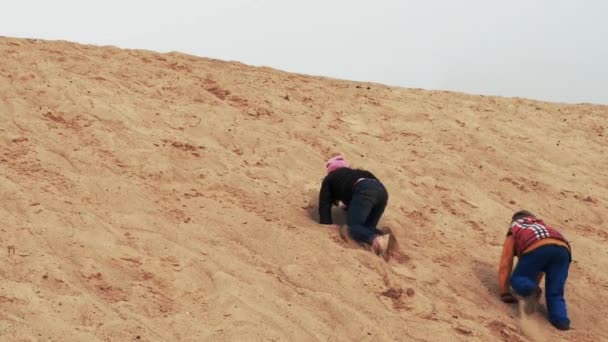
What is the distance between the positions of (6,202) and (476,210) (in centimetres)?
413

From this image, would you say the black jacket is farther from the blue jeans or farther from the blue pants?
the blue pants

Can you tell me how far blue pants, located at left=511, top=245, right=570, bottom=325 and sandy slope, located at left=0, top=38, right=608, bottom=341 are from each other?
209mm

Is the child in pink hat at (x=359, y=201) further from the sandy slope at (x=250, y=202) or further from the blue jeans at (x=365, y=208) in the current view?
the sandy slope at (x=250, y=202)

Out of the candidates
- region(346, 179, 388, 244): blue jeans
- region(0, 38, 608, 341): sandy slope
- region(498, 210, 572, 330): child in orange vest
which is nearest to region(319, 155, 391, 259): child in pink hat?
region(346, 179, 388, 244): blue jeans

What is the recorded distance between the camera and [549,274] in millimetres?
5266

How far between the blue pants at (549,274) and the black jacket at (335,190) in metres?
1.39

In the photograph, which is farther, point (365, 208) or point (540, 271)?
point (365, 208)

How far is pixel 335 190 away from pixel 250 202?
686mm

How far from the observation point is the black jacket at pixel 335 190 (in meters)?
5.84

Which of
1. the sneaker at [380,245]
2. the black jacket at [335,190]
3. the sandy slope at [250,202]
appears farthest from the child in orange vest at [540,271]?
the black jacket at [335,190]

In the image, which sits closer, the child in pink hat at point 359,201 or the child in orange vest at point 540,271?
the child in orange vest at point 540,271

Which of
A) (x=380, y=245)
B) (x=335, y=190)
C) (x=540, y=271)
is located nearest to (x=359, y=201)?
(x=335, y=190)

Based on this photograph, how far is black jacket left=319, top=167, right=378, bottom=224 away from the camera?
584 cm

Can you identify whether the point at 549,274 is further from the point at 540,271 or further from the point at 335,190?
the point at 335,190
